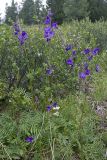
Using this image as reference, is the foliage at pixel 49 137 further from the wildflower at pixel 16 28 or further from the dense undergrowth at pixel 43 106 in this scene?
the wildflower at pixel 16 28

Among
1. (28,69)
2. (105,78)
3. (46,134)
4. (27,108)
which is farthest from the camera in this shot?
(105,78)

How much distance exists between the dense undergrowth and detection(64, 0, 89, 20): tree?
1448 inches

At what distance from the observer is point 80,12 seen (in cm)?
4088

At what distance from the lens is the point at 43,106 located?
361cm

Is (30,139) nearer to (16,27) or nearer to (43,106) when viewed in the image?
(43,106)

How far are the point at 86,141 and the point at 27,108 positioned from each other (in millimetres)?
635

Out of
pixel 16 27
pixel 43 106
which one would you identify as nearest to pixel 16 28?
pixel 16 27

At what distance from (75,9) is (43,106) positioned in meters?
38.8

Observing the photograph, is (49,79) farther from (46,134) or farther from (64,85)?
(46,134)

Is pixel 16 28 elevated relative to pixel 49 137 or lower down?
elevated

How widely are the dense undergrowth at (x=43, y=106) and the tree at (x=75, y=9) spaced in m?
36.8

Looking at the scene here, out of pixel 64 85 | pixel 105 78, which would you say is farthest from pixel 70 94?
pixel 105 78

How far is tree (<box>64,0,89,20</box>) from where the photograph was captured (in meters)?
40.9

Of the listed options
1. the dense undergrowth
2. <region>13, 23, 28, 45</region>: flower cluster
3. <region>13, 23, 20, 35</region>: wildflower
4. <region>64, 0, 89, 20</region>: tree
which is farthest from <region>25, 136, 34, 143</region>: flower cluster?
<region>64, 0, 89, 20</region>: tree
